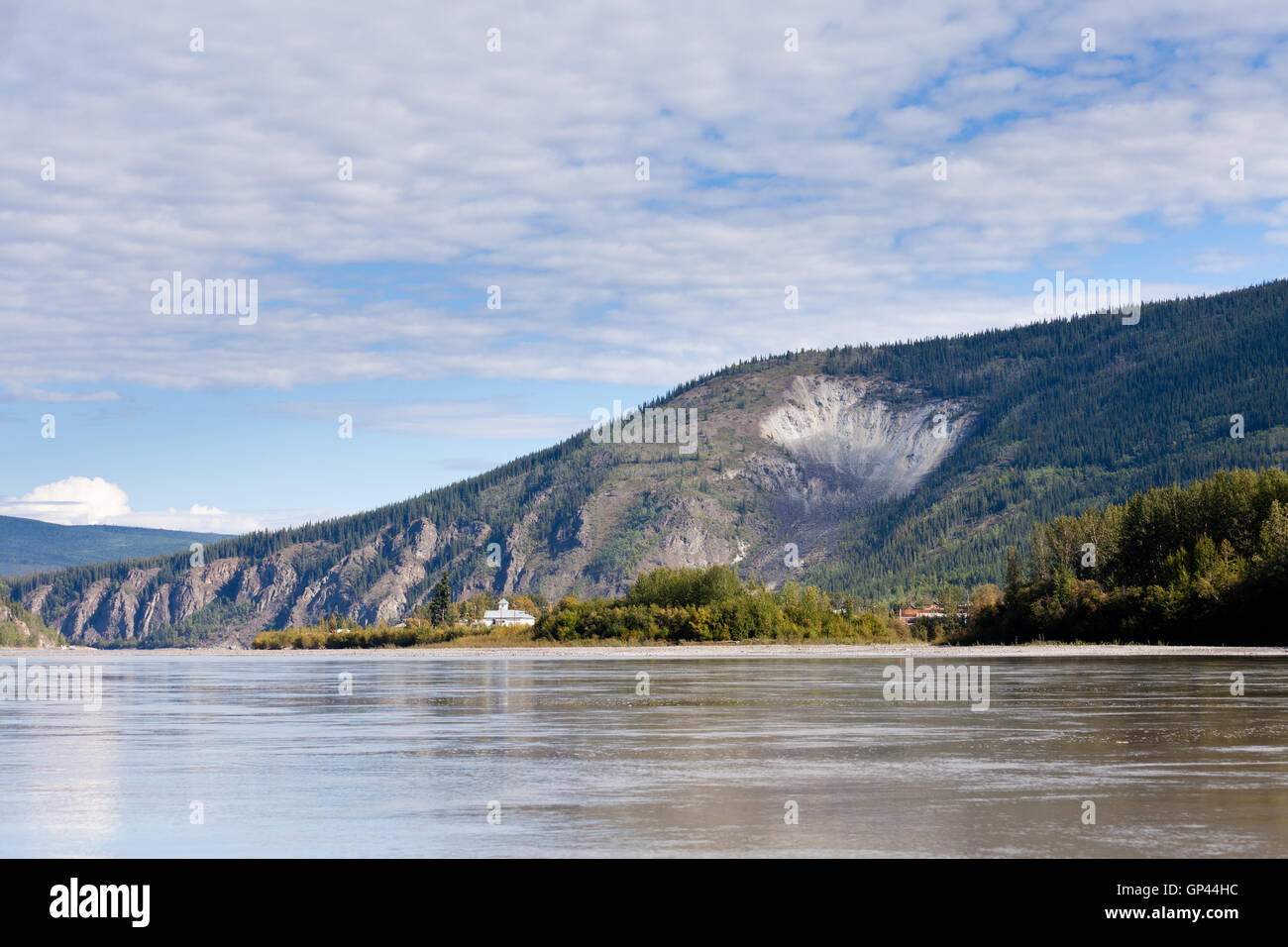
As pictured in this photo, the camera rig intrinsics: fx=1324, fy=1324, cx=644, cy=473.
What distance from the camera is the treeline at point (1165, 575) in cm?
10306

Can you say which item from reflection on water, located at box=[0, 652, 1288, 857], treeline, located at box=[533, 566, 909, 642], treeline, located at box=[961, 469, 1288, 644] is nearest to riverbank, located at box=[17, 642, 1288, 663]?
treeline, located at box=[961, 469, 1288, 644]

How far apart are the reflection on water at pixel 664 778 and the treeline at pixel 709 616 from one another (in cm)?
11061

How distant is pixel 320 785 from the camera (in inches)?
918

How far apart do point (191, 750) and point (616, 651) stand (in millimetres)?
119674

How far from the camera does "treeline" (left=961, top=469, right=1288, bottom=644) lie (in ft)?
338

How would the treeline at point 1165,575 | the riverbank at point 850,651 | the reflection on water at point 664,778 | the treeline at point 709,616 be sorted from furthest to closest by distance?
the treeline at point 709,616, the treeline at point 1165,575, the riverbank at point 850,651, the reflection on water at point 664,778

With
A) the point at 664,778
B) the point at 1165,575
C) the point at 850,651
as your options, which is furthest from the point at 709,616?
the point at 664,778

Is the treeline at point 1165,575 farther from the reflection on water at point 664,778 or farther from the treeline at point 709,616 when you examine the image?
the reflection on water at point 664,778

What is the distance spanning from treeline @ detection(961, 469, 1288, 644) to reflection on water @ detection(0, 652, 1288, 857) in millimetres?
61056

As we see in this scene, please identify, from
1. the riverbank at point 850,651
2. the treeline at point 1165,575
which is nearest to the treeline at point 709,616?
the riverbank at point 850,651

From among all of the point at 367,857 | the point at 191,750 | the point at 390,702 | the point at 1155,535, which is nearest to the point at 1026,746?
the point at 367,857
